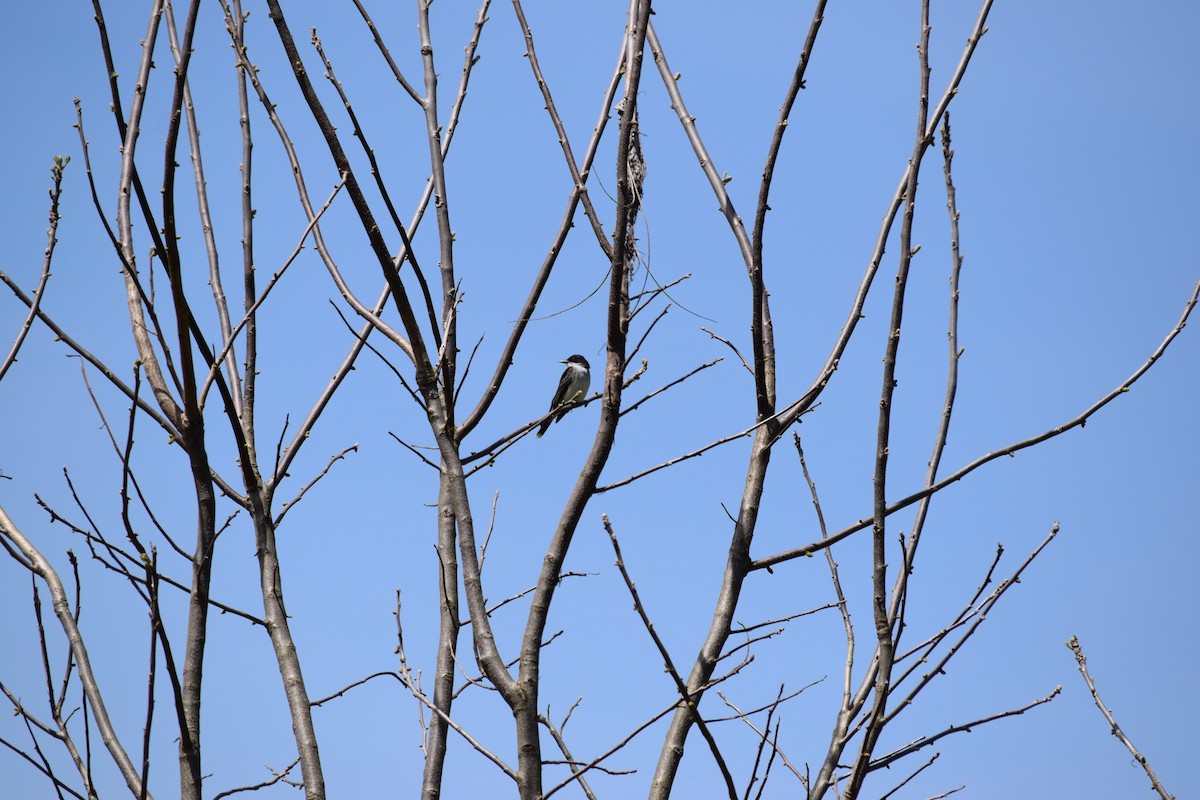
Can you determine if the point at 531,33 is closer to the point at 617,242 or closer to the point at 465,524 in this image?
the point at 617,242

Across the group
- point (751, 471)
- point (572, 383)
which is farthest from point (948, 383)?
point (572, 383)

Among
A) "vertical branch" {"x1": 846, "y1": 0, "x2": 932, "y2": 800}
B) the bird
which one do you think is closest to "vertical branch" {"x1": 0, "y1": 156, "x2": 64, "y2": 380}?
"vertical branch" {"x1": 846, "y1": 0, "x2": 932, "y2": 800}

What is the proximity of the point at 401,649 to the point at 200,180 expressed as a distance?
76.8 inches

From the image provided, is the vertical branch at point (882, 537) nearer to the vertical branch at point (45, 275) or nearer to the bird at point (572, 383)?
the vertical branch at point (45, 275)

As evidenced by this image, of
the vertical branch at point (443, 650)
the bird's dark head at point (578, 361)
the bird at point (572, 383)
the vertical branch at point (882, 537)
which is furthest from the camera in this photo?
the bird's dark head at point (578, 361)

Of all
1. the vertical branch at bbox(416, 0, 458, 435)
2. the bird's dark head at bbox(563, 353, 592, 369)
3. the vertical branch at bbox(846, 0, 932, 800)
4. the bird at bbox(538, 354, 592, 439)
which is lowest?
the vertical branch at bbox(846, 0, 932, 800)

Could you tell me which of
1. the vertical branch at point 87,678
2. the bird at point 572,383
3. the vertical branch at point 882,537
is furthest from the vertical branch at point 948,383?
the bird at point 572,383

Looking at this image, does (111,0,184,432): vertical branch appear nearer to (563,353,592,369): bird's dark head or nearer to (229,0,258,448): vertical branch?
(229,0,258,448): vertical branch

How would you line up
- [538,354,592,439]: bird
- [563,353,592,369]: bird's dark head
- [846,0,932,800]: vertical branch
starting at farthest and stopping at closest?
1. [563,353,592,369]: bird's dark head
2. [538,354,592,439]: bird
3. [846,0,932,800]: vertical branch

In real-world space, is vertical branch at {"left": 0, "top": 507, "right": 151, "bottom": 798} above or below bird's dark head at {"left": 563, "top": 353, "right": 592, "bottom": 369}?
below

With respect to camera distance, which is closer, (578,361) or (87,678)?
(87,678)

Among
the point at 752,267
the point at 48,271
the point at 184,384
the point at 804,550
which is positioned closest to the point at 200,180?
the point at 48,271

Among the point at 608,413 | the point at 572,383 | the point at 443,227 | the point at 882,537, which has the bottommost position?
the point at 882,537

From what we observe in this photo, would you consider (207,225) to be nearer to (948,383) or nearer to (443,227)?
(443,227)
